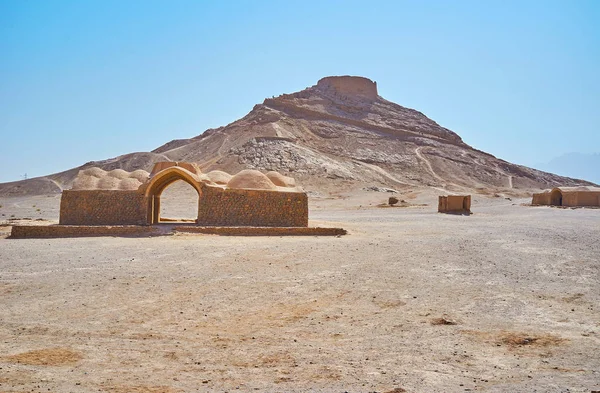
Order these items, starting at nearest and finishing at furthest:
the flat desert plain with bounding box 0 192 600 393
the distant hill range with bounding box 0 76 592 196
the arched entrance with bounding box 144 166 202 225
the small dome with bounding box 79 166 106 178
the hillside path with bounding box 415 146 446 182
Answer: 1. the flat desert plain with bounding box 0 192 600 393
2. the arched entrance with bounding box 144 166 202 225
3. the small dome with bounding box 79 166 106 178
4. the distant hill range with bounding box 0 76 592 196
5. the hillside path with bounding box 415 146 446 182

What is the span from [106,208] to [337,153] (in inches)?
1675

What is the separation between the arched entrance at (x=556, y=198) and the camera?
1483 inches

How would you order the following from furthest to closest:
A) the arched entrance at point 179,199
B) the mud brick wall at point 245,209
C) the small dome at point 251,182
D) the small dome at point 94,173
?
the arched entrance at point 179,199
the small dome at point 94,173
the small dome at point 251,182
the mud brick wall at point 245,209

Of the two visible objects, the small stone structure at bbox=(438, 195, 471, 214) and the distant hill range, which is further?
the distant hill range

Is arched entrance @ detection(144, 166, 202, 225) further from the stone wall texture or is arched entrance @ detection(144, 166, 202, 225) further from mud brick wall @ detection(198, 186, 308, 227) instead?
the stone wall texture

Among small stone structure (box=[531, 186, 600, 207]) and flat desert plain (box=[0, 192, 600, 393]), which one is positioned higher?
small stone structure (box=[531, 186, 600, 207])

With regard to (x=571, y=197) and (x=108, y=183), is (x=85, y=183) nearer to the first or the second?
(x=108, y=183)

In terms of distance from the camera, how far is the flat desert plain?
5.86m

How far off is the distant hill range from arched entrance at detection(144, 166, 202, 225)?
2717 cm

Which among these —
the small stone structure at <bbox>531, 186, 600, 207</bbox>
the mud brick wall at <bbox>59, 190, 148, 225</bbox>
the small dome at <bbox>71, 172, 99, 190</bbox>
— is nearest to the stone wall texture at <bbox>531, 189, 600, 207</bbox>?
the small stone structure at <bbox>531, 186, 600, 207</bbox>

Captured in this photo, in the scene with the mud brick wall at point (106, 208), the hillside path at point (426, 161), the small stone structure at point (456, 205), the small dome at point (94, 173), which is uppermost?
the hillside path at point (426, 161)

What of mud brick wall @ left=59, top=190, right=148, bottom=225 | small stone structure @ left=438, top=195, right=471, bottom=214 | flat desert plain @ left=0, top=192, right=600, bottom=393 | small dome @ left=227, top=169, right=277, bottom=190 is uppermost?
small dome @ left=227, top=169, right=277, bottom=190

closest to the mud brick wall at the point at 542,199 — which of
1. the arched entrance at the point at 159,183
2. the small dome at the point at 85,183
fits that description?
the arched entrance at the point at 159,183

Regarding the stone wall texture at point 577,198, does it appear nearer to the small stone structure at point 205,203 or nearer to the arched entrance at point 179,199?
the small stone structure at point 205,203
